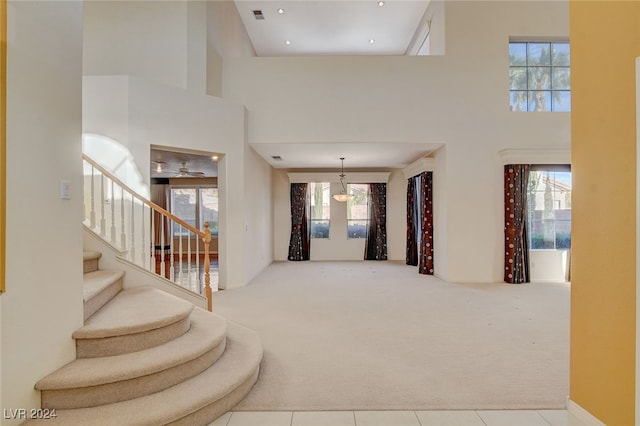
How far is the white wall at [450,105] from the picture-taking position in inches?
239

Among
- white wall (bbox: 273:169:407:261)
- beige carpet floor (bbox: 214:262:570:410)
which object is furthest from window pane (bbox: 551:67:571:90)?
white wall (bbox: 273:169:407:261)

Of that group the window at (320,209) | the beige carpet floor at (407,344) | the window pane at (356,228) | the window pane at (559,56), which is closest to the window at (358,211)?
the window pane at (356,228)

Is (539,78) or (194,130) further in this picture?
A: (539,78)

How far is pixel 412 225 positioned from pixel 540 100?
357 cm

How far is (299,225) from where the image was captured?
29.7 feet

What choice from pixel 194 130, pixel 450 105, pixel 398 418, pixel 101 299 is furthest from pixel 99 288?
pixel 450 105

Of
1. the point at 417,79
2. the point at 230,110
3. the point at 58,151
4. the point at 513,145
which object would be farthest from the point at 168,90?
the point at 513,145

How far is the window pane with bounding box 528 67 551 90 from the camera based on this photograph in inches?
244

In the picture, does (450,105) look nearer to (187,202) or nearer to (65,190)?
(65,190)

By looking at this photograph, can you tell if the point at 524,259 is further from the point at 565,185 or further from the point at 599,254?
the point at 599,254

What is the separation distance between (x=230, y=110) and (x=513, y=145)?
511 cm

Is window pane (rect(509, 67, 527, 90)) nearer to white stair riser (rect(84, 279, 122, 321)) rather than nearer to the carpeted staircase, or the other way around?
the carpeted staircase

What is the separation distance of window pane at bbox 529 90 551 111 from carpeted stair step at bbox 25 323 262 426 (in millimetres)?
6524

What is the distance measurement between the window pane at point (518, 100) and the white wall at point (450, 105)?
0.56 feet
